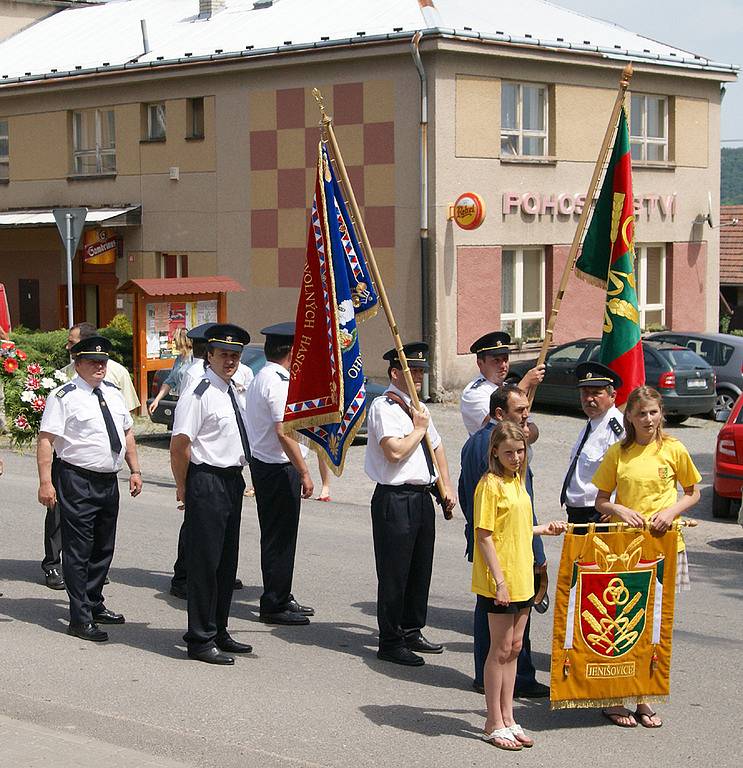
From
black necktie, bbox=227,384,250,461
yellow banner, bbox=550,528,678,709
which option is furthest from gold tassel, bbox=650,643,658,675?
black necktie, bbox=227,384,250,461

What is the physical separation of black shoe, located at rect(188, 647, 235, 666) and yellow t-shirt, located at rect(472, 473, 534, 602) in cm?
201

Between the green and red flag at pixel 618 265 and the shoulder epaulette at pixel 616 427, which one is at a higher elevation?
the green and red flag at pixel 618 265

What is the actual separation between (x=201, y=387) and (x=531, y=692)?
9.04ft

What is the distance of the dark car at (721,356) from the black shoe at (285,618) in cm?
1507

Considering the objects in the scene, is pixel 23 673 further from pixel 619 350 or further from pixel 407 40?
pixel 407 40

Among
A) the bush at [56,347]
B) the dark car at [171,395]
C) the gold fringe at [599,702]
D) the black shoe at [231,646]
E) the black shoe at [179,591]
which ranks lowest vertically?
the black shoe at [179,591]

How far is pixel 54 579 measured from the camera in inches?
396

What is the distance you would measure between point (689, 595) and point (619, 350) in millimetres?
2406

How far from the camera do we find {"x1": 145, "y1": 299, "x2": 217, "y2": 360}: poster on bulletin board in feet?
68.0

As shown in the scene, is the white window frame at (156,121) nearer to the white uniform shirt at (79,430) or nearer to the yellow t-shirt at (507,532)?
the white uniform shirt at (79,430)

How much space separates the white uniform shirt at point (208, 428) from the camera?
8039mm

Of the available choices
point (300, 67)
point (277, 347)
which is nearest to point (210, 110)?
point (300, 67)

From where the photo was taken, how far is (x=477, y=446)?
732cm

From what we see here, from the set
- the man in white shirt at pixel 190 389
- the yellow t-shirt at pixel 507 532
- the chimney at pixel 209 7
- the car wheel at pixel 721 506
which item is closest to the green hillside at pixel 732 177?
the chimney at pixel 209 7
